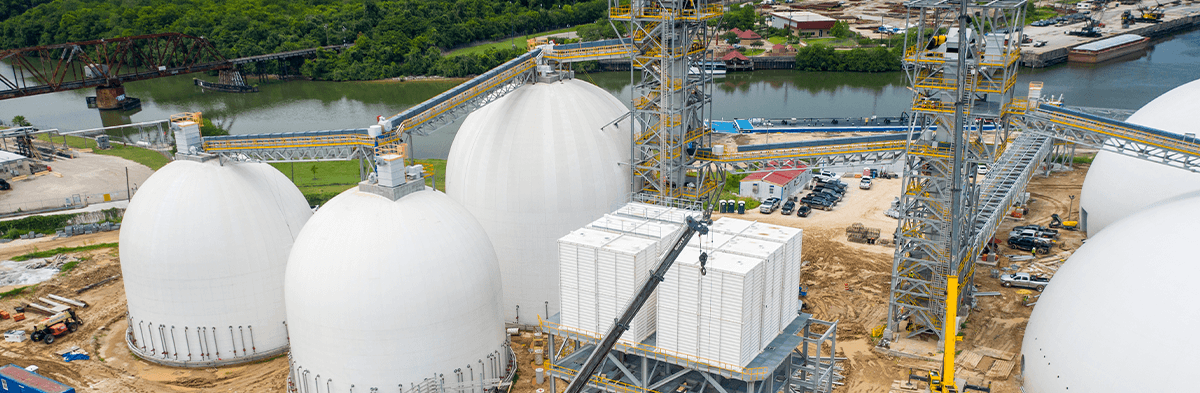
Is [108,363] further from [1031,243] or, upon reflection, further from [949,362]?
[1031,243]

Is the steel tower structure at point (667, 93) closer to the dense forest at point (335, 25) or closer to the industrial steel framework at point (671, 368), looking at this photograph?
the industrial steel framework at point (671, 368)

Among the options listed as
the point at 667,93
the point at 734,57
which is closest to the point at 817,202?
the point at 667,93

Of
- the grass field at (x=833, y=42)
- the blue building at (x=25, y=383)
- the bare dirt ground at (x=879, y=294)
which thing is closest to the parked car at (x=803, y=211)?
the bare dirt ground at (x=879, y=294)

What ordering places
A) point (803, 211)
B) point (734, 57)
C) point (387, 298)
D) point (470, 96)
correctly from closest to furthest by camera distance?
point (387, 298) < point (470, 96) < point (803, 211) < point (734, 57)

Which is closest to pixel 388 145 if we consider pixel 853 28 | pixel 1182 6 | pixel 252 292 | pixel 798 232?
pixel 252 292

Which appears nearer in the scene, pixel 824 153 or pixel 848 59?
pixel 824 153

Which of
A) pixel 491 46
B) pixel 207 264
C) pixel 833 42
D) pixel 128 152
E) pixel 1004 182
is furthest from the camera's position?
pixel 833 42

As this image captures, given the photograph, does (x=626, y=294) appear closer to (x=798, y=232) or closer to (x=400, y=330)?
(x=798, y=232)
